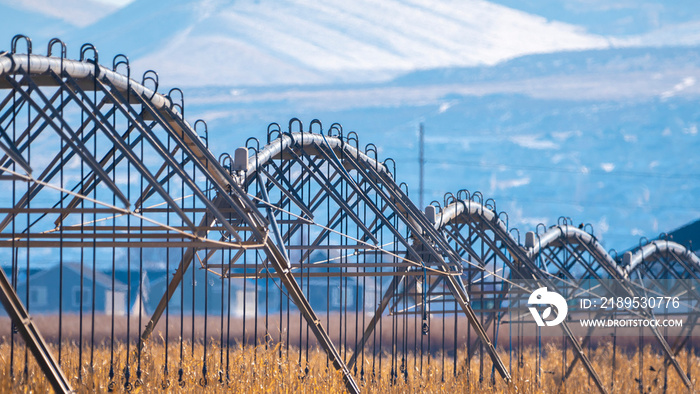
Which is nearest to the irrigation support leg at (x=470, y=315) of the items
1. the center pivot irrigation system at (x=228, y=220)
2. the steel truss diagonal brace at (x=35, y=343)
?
the center pivot irrigation system at (x=228, y=220)

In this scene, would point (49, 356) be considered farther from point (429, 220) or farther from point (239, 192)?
point (429, 220)

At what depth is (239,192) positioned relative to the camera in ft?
55.2

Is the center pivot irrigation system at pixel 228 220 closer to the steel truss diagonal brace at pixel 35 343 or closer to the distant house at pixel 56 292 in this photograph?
the steel truss diagonal brace at pixel 35 343

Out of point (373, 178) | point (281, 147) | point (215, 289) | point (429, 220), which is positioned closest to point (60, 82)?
point (281, 147)

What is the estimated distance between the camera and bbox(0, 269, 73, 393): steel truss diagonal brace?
12.9m

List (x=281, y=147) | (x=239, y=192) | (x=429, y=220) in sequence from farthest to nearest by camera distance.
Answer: (x=429, y=220), (x=281, y=147), (x=239, y=192)

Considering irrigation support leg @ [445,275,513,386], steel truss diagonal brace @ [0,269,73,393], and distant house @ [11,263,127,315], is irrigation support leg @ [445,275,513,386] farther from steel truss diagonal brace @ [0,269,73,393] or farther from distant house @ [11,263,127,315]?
distant house @ [11,263,127,315]

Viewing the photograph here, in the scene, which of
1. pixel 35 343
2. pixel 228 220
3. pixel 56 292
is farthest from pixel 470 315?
pixel 56 292

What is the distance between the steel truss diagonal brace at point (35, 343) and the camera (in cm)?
1286

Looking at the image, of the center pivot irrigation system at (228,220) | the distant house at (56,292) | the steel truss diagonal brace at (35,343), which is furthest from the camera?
the distant house at (56,292)

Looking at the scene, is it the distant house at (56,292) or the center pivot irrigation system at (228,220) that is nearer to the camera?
the center pivot irrigation system at (228,220)

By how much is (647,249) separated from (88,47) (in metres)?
28.2

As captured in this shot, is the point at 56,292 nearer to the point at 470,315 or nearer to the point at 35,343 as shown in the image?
the point at 470,315

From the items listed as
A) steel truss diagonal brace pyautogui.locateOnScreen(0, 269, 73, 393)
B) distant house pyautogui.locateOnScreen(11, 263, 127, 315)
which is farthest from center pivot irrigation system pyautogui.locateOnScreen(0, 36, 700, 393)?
distant house pyautogui.locateOnScreen(11, 263, 127, 315)
